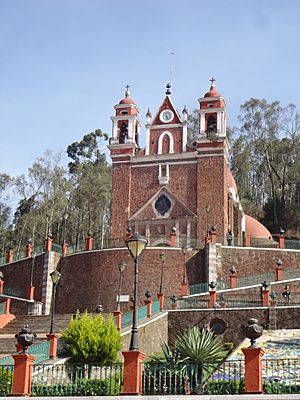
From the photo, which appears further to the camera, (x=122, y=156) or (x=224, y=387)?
(x=122, y=156)

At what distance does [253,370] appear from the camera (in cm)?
1446

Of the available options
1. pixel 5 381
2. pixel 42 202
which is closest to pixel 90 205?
pixel 42 202

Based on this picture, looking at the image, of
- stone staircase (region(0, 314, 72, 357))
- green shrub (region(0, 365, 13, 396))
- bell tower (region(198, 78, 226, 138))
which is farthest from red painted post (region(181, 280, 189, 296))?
green shrub (region(0, 365, 13, 396))

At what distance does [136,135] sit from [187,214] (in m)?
7.21

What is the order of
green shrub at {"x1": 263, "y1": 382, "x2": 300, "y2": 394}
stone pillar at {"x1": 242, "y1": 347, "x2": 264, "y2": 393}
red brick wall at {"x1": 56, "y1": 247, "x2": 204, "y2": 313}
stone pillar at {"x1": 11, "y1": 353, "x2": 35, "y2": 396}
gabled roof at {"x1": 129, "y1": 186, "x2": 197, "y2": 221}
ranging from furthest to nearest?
1. gabled roof at {"x1": 129, "y1": 186, "x2": 197, "y2": 221}
2. red brick wall at {"x1": 56, "y1": 247, "x2": 204, "y2": 313}
3. stone pillar at {"x1": 11, "y1": 353, "x2": 35, "y2": 396}
4. green shrub at {"x1": 263, "y1": 382, "x2": 300, "y2": 394}
5. stone pillar at {"x1": 242, "y1": 347, "x2": 264, "y2": 393}

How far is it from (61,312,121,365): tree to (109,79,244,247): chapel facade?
60.5 feet

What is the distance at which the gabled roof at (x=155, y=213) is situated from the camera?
43062 millimetres

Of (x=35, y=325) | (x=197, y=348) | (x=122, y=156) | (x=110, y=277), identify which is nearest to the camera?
(x=197, y=348)

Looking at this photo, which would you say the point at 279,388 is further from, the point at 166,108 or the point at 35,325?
the point at 166,108

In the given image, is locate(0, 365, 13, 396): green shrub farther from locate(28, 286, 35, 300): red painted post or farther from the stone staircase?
locate(28, 286, 35, 300): red painted post

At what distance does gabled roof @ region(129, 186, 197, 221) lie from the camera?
43.1 metres

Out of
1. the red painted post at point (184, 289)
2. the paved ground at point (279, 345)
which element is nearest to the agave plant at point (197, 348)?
the paved ground at point (279, 345)

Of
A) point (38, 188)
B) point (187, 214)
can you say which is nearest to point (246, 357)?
point (187, 214)

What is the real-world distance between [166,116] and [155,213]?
6.72 m
